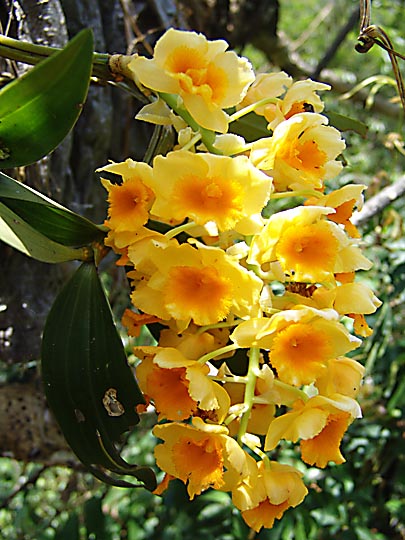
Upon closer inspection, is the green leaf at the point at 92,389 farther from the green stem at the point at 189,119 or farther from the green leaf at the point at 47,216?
the green stem at the point at 189,119

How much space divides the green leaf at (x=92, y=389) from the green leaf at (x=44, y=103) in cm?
23

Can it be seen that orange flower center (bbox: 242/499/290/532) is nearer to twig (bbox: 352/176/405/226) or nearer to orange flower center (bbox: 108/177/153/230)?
orange flower center (bbox: 108/177/153/230)

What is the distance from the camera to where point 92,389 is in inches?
27.7

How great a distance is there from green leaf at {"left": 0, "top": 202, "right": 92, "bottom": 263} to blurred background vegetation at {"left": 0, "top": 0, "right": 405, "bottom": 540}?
0.33 m

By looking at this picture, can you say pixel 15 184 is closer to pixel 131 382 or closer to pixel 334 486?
pixel 131 382

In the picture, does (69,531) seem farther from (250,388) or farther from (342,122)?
(342,122)

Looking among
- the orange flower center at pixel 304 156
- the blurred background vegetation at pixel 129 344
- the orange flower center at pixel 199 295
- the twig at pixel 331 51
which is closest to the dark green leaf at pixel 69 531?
the blurred background vegetation at pixel 129 344

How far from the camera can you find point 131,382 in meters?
0.71

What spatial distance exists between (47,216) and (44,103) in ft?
0.45

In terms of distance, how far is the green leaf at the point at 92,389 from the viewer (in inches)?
27.9

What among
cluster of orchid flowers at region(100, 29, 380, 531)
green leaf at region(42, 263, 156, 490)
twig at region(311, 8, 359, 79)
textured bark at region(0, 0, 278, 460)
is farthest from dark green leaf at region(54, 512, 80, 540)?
twig at region(311, 8, 359, 79)

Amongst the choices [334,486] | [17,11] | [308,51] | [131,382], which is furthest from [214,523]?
[308,51]

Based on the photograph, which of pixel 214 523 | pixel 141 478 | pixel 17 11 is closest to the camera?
pixel 141 478

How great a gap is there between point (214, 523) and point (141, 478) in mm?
815
